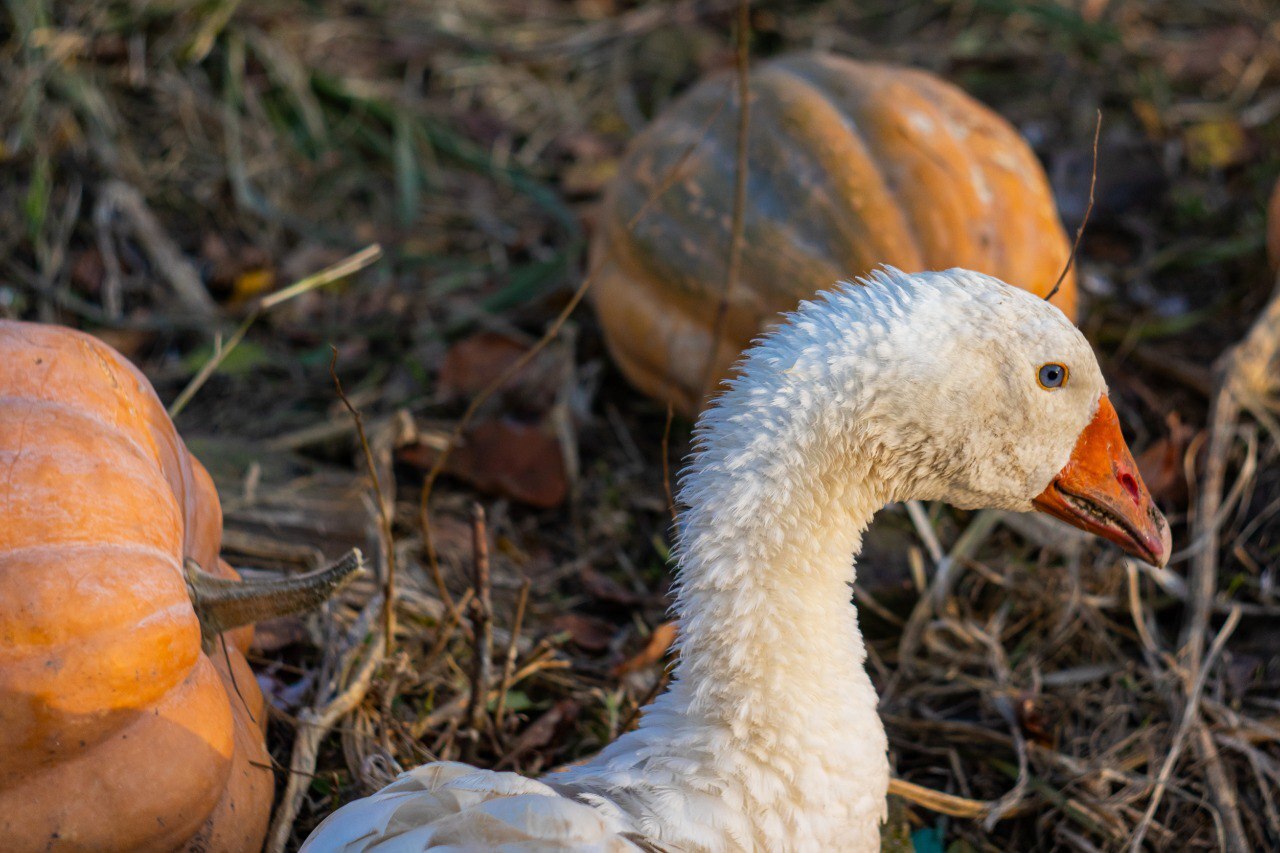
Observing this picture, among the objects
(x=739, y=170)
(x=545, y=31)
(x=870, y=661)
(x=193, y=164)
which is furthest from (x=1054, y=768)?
(x=545, y=31)

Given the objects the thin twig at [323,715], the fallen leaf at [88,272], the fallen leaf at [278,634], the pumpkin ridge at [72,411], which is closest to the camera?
the pumpkin ridge at [72,411]

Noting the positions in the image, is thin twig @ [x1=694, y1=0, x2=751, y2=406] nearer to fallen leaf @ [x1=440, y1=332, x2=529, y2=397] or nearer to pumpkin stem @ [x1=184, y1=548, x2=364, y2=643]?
fallen leaf @ [x1=440, y1=332, x2=529, y2=397]

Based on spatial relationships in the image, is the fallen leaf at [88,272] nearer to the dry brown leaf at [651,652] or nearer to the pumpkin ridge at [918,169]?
the dry brown leaf at [651,652]

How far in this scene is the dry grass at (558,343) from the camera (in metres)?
2.62

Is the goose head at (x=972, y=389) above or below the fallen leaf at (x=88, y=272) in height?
above

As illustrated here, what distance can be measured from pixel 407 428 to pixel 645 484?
767 millimetres

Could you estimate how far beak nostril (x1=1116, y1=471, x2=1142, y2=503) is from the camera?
2.10 meters

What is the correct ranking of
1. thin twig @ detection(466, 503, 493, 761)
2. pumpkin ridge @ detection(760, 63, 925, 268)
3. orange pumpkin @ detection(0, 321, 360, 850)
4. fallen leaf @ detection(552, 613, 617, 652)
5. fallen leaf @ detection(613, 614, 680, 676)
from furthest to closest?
pumpkin ridge @ detection(760, 63, 925, 268)
fallen leaf @ detection(552, 613, 617, 652)
fallen leaf @ detection(613, 614, 680, 676)
thin twig @ detection(466, 503, 493, 761)
orange pumpkin @ detection(0, 321, 360, 850)

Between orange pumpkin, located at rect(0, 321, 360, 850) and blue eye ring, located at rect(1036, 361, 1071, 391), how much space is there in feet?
4.30

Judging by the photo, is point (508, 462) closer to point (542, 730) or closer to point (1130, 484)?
point (542, 730)

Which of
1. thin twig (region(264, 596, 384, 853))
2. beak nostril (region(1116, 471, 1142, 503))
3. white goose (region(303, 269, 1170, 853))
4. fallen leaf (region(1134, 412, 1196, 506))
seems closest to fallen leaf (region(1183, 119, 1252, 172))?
fallen leaf (region(1134, 412, 1196, 506))

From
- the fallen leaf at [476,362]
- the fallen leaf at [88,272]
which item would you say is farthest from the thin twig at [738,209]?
the fallen leaf at [88,272]

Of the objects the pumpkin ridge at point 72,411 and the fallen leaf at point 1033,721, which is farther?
the fallen leaf at point 1033,721

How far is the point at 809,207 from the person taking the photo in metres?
3.24
